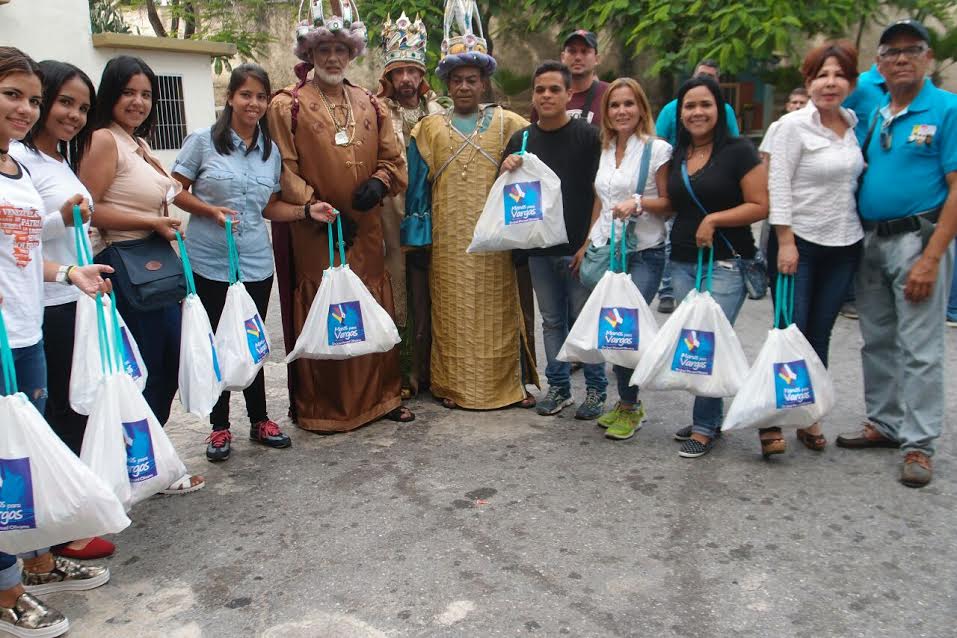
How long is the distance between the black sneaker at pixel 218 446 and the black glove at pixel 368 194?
1269mm

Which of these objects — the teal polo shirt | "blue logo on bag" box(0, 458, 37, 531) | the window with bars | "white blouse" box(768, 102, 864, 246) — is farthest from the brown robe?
the window with bars

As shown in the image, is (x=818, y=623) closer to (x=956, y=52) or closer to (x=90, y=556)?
(x=90, y=556)

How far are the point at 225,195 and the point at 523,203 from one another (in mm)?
1386

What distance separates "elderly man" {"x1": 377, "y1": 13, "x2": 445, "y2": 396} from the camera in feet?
15.1

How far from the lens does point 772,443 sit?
3.76 m

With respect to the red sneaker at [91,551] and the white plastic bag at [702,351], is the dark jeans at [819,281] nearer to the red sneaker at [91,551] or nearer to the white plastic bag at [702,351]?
the white plastic bag at [702,351]

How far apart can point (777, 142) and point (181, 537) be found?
291 cm

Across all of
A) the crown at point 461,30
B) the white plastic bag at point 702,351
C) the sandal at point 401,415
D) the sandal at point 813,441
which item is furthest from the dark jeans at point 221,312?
the sandal at point 813,441

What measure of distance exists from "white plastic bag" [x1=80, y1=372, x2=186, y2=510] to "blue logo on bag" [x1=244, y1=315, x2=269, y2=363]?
908 mm

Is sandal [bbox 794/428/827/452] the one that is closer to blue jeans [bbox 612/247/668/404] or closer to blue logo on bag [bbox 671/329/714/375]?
blue logo on bag [bbox 671/329/714/375]

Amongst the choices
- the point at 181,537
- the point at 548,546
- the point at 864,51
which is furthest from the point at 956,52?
the point at 181,537

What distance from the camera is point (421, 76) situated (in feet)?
15.6

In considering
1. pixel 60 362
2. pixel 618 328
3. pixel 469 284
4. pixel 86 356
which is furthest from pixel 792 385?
pixel 60 362

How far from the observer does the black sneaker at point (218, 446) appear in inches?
156
